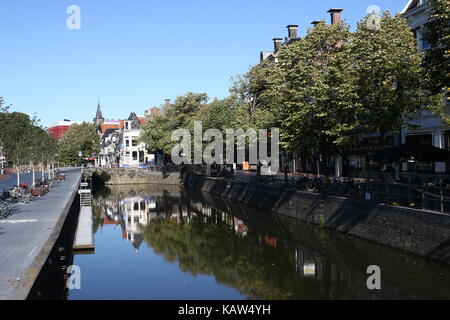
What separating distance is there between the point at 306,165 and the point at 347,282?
40489mm

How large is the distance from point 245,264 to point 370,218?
22.9 feet

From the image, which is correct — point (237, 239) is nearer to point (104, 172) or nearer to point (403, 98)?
point (403, 98)

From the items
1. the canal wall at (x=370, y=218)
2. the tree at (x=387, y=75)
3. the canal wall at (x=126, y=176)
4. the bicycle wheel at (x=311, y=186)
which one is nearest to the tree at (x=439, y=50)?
the tree at (x=387, y=75)

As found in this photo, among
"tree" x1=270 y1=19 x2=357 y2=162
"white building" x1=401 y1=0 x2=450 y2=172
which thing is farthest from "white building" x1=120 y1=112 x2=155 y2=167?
"white building" x1=401 y1=0 x2=450 y2=172

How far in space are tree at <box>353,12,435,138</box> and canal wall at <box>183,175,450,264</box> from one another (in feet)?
16.3

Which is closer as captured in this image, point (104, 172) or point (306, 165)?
point (306, 165)

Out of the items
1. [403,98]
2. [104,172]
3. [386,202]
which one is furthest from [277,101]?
[104,172]

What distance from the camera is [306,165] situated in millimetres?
59281

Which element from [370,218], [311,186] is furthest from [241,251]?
[311,186]

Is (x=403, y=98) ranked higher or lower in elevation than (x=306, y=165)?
higher

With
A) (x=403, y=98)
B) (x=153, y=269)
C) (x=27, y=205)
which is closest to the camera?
(x=153, y=269)

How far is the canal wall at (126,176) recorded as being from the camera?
84775mm

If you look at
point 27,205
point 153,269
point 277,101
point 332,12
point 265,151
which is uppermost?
point 332,12

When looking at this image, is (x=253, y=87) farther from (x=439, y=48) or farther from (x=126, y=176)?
(x=126, y=176)
